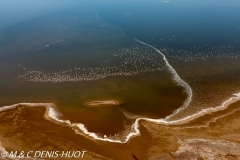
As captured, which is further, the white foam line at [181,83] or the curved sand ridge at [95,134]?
the white foam line at [181,83]

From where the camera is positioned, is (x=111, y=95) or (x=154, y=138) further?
(x=111, y=95)

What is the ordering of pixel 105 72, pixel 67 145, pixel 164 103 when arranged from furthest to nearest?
1. pixel 105 72
2. pixel 164 103
3. pixel 67 145

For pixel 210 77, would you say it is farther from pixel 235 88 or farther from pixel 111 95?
pixel 111 95

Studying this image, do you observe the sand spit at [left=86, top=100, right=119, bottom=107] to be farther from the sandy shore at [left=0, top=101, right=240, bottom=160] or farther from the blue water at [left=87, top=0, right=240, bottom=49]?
the blue water at [left=87, top=0, right=240, bottom=49]

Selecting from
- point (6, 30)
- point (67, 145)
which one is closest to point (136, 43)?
point (67, 145)

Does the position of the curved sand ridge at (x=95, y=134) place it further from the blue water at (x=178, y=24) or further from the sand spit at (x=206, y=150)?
the blue water at (x=178, y=24)
